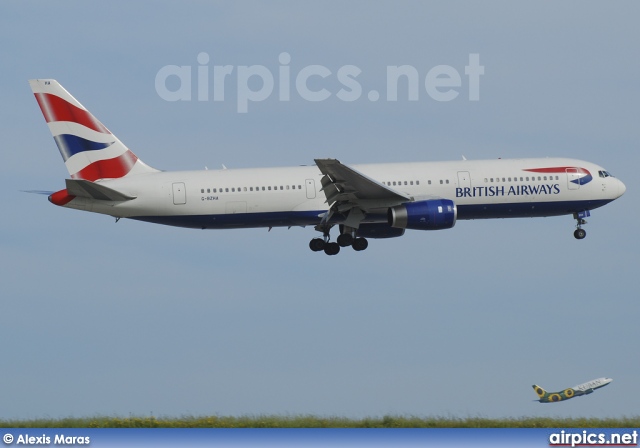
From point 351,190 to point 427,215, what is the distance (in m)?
4.20

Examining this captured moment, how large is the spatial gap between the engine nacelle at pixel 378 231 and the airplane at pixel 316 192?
18cm

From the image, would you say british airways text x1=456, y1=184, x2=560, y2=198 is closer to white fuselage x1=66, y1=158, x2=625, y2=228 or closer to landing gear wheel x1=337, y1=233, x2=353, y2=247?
white fuselage x1=66, y1=158, x2=625, y2=228

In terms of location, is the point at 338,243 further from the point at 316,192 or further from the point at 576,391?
the point at 576,391

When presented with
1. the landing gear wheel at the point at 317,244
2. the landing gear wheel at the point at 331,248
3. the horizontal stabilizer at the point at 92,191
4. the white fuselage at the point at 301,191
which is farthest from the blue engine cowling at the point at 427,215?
the horizontal stabilizer at the point at 92,191

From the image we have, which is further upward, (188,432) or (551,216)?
(551,216)

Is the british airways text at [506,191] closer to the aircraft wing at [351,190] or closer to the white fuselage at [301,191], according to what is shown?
the white fuselage at [301,191]

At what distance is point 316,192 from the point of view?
6812 cm

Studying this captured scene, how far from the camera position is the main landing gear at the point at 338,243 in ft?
230

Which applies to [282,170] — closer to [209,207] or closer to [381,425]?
[209,207]

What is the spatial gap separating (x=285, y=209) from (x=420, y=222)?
7.44 metres

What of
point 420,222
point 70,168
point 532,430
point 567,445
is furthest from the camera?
point 70,168

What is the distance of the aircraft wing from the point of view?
64.5 meters

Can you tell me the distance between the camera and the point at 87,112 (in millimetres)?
71500

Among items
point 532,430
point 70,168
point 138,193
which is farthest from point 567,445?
point 70,168
